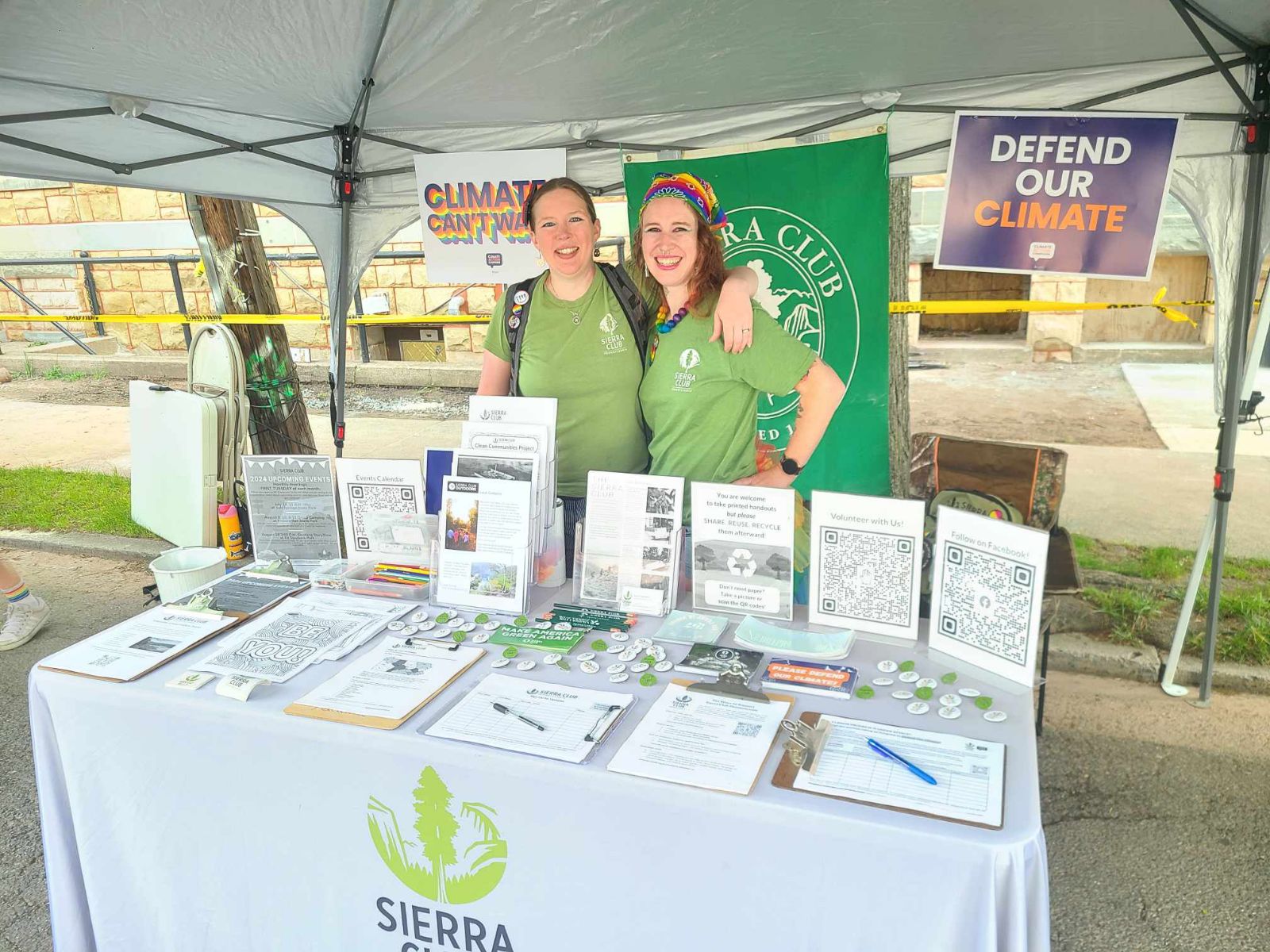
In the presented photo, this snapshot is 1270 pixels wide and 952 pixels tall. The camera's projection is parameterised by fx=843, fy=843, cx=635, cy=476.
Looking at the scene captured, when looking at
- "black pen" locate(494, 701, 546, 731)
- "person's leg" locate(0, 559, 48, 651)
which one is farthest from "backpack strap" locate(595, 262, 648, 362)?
"person's leg" locate(0, 559, 48, 651)

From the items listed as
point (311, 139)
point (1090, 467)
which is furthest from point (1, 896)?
point (1090, 467)

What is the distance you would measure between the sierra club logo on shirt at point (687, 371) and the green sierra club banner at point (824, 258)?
1264mm

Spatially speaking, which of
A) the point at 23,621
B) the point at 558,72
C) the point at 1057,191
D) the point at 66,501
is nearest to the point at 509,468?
the point at 558,72

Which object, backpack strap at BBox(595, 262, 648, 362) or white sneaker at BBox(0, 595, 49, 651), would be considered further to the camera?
white sneaker at BBox(0, 595, 49, 651)

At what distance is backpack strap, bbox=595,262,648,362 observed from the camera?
2.27 meters

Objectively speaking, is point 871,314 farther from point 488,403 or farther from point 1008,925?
point 1008,925

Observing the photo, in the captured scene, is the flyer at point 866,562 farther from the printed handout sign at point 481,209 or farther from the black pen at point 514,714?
the printed handout sign at point 481,209

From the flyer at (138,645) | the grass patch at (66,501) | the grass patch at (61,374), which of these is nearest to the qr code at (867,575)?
the flyer at (138,645)

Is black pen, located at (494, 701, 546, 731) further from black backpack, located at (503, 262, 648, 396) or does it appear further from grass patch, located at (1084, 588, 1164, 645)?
grass patch, located at (1084, 588, 1164, 645)

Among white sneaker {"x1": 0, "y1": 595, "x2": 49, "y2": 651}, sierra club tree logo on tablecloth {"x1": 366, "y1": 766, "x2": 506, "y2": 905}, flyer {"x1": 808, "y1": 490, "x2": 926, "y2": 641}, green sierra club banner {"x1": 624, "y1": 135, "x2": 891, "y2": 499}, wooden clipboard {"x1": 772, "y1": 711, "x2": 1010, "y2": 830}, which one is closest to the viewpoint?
wooden clipboard {"x1": 772, "y1": 711, "x2": 1010, "y2": 830}

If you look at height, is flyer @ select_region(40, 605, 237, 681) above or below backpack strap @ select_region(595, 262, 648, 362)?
below

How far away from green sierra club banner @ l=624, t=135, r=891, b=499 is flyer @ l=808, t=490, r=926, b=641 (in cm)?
177

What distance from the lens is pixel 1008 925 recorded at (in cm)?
108

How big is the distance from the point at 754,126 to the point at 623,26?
0.74 meters
